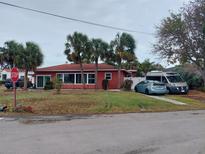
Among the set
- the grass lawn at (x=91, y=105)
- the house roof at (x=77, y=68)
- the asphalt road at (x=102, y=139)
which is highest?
the house roof at (x=77, y=68)

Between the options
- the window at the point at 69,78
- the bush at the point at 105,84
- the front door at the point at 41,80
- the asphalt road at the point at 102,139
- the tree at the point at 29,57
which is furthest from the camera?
the front door at the point at 41,80

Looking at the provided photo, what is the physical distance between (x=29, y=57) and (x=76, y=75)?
24.8ft

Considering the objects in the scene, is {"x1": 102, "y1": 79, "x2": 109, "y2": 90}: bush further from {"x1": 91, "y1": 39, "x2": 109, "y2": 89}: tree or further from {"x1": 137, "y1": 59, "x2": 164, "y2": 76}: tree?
{"x1": 137, "y1": 59, "x2": 164, "y2": 76}: tree

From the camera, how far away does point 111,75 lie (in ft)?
146

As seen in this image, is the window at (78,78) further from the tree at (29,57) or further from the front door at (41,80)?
the tree at (29,57)

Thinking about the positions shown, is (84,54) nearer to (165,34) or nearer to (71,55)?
(71,55)

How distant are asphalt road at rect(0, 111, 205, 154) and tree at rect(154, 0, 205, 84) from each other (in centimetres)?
2361

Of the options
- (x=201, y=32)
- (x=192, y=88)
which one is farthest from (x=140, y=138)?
(x=192, y=88)

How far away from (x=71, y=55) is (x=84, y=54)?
163cm

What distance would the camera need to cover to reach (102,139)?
35.7ft

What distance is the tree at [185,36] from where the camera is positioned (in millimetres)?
36594

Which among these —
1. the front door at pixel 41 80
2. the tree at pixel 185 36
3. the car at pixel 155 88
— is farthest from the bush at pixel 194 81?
the front door at pixel 41 80

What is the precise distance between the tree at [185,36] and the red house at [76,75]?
729 centimetres

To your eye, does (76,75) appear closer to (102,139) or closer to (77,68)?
(77,68)
